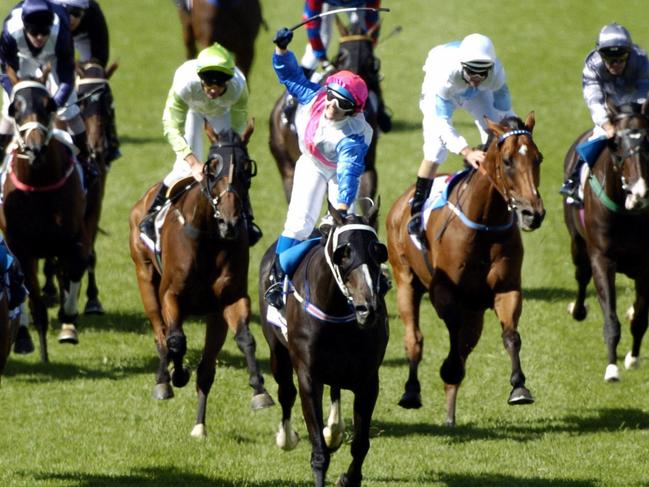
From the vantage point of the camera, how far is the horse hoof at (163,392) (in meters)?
10.6

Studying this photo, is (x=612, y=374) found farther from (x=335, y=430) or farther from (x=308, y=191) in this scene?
(x=308, y=191)

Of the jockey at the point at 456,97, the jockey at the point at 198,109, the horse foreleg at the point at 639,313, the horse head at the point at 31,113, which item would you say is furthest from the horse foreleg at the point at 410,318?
the horse head at the point at 31,113

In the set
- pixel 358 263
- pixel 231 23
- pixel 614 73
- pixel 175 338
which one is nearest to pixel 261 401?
pixel 175 338

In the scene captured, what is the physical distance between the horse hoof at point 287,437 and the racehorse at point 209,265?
20 cm

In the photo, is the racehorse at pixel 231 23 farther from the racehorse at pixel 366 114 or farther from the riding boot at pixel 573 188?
the riding boot at pixel 573 188

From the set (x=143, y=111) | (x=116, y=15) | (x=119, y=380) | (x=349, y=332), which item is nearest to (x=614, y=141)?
(x=349, y=332)

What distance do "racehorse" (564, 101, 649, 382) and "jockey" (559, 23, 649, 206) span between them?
39 cm

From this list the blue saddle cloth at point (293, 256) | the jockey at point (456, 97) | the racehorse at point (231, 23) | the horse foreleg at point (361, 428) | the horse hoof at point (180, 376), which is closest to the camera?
the horse foreleg at point (361, 428)

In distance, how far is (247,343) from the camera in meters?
9.84

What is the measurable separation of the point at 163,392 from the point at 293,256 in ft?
7.38

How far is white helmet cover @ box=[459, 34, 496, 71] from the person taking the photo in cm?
1034

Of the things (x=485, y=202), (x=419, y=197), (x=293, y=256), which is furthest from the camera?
(x=419, y=197)

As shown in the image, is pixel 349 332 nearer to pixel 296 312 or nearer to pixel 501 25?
pixel 296 312

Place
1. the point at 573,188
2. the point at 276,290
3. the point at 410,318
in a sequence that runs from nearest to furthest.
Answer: the point at 276,290 → the point at 410,318 → the point at 573,188
